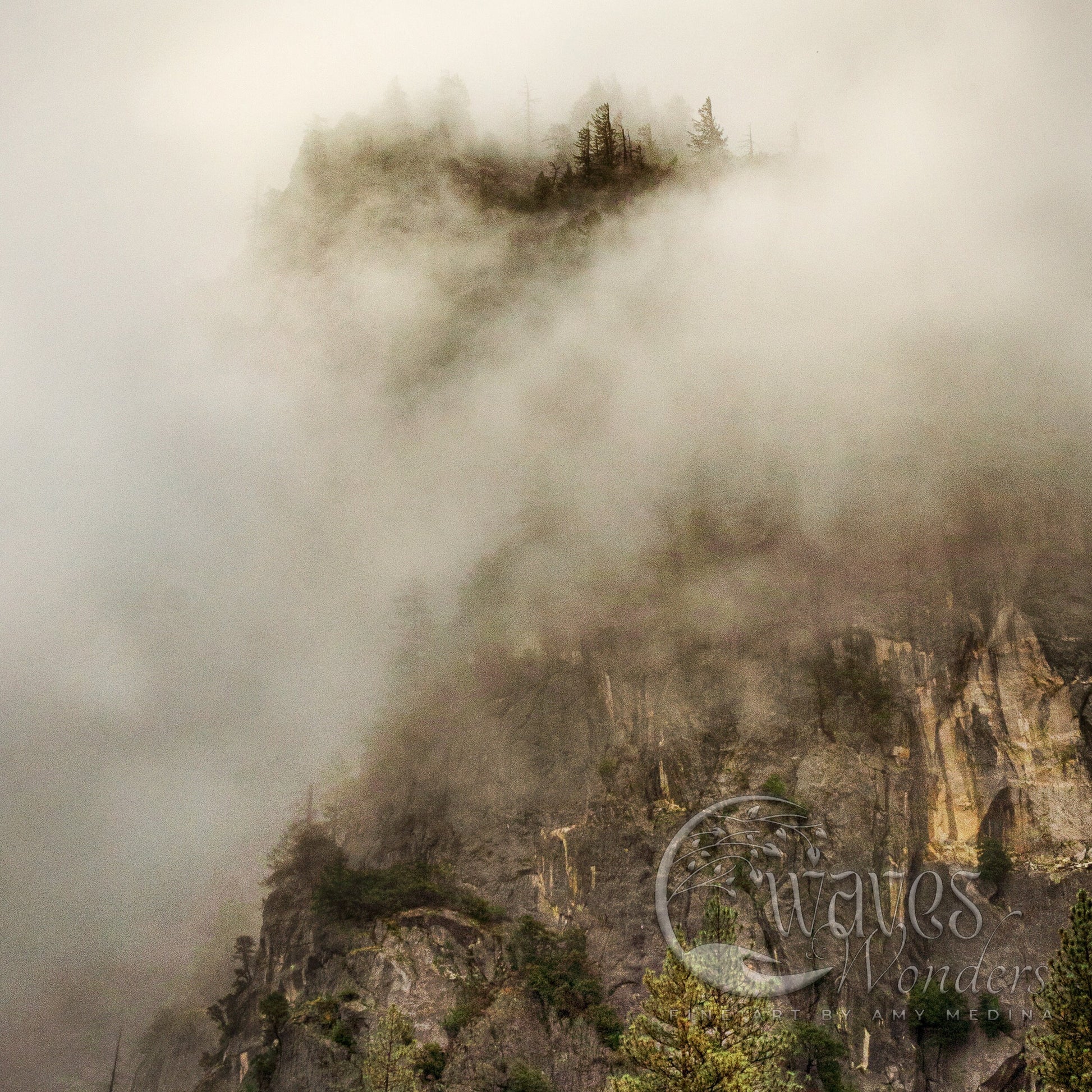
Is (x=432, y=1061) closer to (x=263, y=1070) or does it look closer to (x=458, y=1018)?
(x=458, y=1018)

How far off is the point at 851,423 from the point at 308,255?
83777mm

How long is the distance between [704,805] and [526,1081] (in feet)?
82.1

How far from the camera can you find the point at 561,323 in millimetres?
122125

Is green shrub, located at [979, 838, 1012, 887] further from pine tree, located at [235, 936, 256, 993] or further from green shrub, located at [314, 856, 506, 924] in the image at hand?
pine tree, located at [235, 936, 256, 993]

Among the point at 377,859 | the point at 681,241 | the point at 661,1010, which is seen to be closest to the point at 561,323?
the point at 681,241

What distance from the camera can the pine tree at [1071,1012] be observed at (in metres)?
35.3

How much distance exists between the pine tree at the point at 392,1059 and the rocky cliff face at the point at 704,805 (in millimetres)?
17293

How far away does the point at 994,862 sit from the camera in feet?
229

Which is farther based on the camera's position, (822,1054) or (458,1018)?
(458,1018)

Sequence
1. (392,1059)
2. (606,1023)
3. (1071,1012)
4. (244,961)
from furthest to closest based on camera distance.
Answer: (244,961), (606,1023), (392,1059), (1071,1012)

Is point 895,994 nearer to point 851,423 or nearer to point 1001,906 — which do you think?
point 1001,906

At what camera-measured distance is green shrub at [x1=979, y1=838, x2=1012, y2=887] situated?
69.8m

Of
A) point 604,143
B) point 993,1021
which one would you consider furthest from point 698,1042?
point 604,143

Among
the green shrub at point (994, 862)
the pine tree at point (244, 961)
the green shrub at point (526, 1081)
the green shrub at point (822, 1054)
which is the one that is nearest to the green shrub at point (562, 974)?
the green shrub at point (526, 1081)
